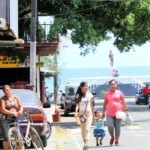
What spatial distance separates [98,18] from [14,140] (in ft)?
54.0

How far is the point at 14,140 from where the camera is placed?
12.1 meters

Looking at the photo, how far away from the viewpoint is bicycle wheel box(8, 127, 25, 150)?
12.0m

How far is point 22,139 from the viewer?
12.1 m

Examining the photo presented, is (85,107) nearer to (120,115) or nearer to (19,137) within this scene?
(120,115)

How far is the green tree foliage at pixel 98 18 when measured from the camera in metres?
25.6

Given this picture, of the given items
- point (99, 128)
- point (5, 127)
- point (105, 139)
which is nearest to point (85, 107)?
point (99, 128)

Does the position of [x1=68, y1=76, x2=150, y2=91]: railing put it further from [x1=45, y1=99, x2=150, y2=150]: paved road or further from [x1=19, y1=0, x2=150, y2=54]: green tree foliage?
[x1=45, y1=99, x2=150, y2=150]: paved road

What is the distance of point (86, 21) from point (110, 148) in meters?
12.4

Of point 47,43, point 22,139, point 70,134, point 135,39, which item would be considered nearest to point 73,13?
point 47,43

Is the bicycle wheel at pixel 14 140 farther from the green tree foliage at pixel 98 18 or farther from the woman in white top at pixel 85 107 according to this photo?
the green tree foliage at pixel 98 18

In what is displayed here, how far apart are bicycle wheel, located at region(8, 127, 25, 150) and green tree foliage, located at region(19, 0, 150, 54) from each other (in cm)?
1339

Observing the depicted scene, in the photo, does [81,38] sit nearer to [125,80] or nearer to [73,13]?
[73,13]

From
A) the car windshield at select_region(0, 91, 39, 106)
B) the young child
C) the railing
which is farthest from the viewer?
the railing


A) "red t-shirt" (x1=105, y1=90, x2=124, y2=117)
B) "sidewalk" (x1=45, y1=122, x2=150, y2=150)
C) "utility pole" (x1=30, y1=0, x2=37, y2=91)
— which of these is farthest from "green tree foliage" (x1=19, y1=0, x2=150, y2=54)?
"red t-shirt" (x1=105, y1=90, x2=124, y2=117)
